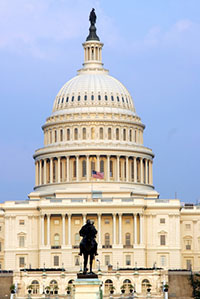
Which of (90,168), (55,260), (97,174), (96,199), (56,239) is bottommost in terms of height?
(55,260)

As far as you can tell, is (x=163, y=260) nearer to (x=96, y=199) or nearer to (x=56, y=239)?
(x=96, y=199)

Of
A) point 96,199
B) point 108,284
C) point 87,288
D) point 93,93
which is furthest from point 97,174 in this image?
point 87,288

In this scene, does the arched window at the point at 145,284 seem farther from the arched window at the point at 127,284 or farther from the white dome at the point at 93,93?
the white dome at the point at 93,93

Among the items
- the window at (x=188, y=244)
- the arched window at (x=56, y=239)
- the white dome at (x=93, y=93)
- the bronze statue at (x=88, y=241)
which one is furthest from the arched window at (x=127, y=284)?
the bronze statue at (x=88, y=241)

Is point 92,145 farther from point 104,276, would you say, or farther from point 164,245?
Answer: point 104,276

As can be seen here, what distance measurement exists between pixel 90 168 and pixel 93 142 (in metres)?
4.54

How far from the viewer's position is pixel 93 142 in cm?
17588

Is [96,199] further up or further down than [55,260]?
further up

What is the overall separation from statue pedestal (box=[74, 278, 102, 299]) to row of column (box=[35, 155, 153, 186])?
11422 cm

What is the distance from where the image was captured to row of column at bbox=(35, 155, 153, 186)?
175 meters

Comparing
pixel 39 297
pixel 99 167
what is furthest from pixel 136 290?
pixel 99 167

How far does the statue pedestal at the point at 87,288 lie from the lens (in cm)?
5897

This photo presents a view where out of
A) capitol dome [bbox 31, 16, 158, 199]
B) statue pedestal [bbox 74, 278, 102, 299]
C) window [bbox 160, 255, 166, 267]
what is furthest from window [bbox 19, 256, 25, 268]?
statue pedestal [bbox 74, 278, 102, 299]

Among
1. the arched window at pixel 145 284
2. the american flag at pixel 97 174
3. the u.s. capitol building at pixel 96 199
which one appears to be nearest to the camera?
the arched window at pixel 145 284
